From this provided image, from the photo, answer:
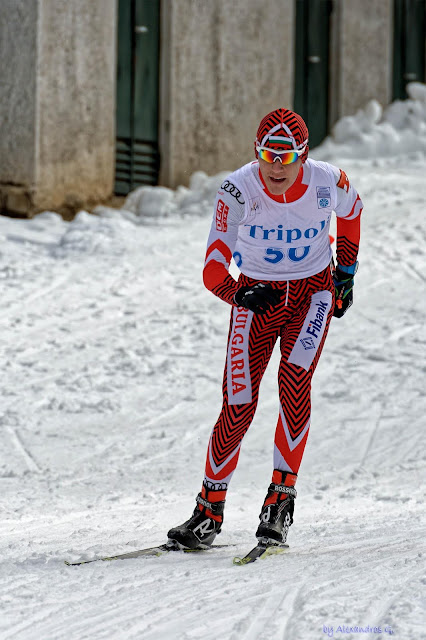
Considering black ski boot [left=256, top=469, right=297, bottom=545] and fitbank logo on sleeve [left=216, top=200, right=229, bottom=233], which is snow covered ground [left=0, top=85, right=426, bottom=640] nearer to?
black ski boot [left=256, top=469, right=297, bottom=545]

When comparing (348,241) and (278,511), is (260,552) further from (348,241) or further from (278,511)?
(348,241)

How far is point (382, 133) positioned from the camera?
16.2m

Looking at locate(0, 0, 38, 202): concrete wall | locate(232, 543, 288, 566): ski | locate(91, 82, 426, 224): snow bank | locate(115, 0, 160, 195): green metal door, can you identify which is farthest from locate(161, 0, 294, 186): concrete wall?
locate(232, 543, 288, 566): ski

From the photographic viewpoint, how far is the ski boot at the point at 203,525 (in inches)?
166

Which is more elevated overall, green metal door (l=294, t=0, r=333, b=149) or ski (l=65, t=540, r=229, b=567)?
green metal door (l=294, t=0, r=333, b=149)

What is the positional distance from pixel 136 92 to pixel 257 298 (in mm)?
10799

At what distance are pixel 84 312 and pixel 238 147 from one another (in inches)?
248

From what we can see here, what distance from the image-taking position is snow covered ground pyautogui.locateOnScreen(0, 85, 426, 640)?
3221 mm

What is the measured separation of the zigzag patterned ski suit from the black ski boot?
6 centimetres

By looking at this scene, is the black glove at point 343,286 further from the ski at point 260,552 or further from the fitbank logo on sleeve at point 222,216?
the ski at point 260,552

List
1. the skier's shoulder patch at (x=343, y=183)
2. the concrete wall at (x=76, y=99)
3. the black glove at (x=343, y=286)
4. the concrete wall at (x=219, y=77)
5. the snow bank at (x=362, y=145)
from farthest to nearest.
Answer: the concrete wall at (x=219, y=77) < the snow bank at (x=362, y=145) < the concrete wall at (x=76, y=99) < the black glove at (x=343, y=286) < the skier's shoulder patch at (x=343, y=183)

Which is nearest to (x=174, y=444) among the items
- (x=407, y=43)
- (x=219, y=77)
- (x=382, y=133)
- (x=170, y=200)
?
(x=170, y=200)

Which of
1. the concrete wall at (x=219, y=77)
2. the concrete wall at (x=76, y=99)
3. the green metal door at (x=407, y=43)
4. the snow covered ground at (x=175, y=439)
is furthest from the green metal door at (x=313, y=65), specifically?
the concrete wall at (x=76, y=99)

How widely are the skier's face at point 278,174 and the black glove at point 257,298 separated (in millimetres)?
420
